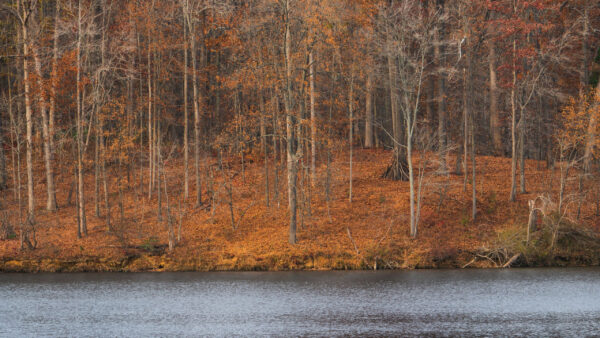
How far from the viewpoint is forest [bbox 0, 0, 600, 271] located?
33.0m

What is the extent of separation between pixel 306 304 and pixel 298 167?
14.6 metres

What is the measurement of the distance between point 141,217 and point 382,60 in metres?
21.2

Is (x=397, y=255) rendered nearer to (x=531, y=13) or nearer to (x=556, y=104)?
(x=531, y=13)

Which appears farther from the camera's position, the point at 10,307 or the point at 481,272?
the point at 481,272

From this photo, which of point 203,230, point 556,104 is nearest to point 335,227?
point 203,230

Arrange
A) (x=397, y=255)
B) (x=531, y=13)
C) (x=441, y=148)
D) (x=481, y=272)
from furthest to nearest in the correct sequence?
1. (x=531, y=13)
2. (x=441, y=148)
3. (x=397, y=255)
4. (x=481, y=272)

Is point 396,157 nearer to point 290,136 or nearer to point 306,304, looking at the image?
point 290,136

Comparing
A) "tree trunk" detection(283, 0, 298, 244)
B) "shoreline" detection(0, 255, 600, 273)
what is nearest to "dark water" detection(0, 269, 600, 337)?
"shoreline" detection(0, 255, 600, 273)

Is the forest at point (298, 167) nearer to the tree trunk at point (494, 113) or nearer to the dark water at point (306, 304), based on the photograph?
the dark water at point (306, 304)

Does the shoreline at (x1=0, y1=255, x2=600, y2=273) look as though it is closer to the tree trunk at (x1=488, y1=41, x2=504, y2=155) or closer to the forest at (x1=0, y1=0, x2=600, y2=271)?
the forest at (x1=0, y1=0, x2=600, y2=271)

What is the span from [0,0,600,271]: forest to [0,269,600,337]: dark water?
91.5 inches

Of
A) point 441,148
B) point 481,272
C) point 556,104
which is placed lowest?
point 481,272

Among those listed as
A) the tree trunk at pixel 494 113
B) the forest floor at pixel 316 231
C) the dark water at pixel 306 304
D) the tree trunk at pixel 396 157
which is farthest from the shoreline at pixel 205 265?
the tree trunk at pixel 494 113

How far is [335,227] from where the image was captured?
3534 centimetres
